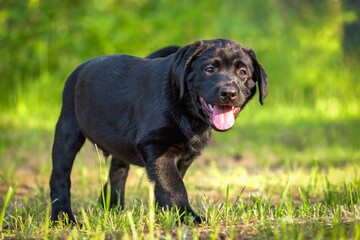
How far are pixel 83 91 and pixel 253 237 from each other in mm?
2060

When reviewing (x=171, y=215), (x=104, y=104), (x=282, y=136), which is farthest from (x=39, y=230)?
(x=282, y=136)

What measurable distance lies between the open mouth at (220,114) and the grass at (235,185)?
50 centimetres

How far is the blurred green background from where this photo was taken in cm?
752

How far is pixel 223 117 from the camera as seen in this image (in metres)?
3.38

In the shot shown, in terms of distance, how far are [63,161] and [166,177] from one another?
1.14m

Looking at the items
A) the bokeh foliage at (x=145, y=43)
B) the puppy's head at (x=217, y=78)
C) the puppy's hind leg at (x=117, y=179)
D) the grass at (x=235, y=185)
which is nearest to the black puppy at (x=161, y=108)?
the puppy's head at (x=217, y=78)

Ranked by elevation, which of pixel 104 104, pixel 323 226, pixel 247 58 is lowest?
pixel 323 226

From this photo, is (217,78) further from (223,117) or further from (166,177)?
(166,177)

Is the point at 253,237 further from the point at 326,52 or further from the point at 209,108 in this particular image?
the point at 326,52

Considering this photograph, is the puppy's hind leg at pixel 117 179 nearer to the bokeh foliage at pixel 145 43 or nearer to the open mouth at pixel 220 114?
the open mouth at pixel 220 114

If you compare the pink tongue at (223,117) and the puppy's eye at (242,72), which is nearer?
the pink tongue at (223,117)

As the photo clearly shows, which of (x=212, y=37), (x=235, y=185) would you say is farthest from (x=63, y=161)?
(x=212, y=37)

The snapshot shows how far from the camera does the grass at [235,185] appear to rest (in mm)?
2871

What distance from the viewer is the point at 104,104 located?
3.96 meters
